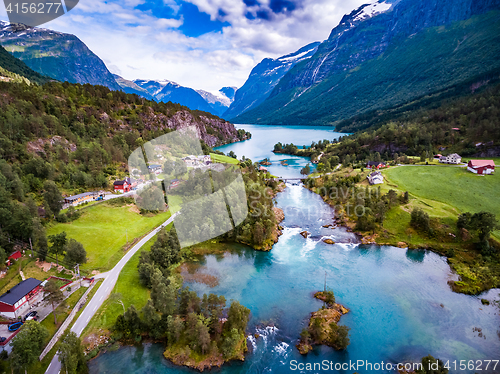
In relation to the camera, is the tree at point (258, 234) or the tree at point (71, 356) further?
the tree at point (258, 234)

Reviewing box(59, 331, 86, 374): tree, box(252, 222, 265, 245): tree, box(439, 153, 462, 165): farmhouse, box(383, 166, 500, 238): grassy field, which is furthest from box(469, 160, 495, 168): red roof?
box(59, 331, 86, 374): tree

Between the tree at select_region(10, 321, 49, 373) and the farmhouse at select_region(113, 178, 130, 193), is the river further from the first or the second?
the farmhouse at select_region(113, 178, 130, 193)

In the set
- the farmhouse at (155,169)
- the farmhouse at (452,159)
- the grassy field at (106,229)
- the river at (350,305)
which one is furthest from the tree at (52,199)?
the farmhouse at (452,159)

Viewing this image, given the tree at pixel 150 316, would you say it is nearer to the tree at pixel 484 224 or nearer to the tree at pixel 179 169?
the tree at pixel 179 169

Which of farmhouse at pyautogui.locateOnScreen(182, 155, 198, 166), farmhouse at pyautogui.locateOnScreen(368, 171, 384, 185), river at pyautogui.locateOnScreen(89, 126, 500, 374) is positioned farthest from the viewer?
farmhouse at pyautogui.locateOnScreen(182, 155, 198, 166)

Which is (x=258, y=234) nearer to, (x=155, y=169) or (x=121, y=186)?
(x=121, y=186)

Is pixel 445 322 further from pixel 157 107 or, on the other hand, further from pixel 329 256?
pixel 157 107

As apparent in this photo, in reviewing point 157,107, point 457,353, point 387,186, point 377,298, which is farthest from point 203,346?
point 157,107
